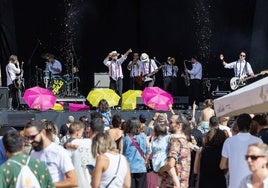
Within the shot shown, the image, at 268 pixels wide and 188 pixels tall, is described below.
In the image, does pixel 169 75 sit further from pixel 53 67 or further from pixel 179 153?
pixel 179 153

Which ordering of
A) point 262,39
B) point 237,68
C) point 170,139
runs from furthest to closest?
1. point 262,39
2. point 237,68
3. point 170,139

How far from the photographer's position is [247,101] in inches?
331

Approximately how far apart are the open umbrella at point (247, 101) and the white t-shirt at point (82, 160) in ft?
5.45

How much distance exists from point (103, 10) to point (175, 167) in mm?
17045

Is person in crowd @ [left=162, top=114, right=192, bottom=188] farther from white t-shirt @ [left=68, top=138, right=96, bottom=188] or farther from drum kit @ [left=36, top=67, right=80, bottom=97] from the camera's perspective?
drum kit @ [left=36, top=67, right=80, bottom=97]

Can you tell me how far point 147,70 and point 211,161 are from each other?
45.8 ft

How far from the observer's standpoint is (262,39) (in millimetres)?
24094

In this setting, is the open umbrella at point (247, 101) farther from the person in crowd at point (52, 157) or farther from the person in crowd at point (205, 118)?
the person in crowd at point (205, 118)

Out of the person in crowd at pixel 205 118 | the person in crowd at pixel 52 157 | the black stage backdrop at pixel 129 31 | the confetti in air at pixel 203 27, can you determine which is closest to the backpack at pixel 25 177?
the person in crowd at pixel 52 157

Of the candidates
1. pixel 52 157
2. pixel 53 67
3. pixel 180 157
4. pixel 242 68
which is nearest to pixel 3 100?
pixel 53 67

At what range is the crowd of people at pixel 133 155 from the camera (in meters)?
6.30

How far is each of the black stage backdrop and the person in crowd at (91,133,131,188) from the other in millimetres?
16964

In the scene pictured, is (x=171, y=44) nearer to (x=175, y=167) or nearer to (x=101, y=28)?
(x=101, y=28)

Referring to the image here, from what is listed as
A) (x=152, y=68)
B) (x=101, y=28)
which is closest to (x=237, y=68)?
(x=152, y=68)
